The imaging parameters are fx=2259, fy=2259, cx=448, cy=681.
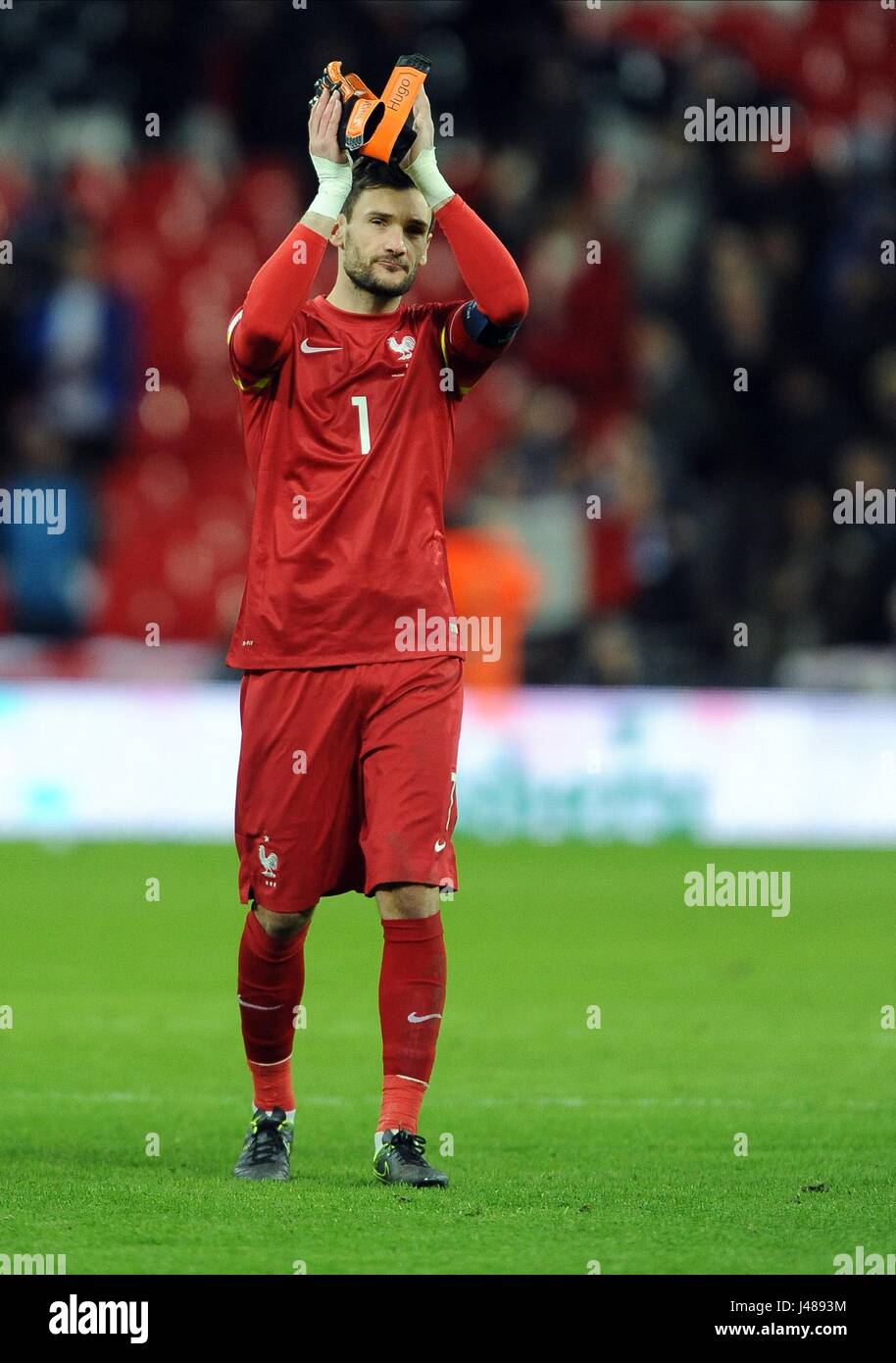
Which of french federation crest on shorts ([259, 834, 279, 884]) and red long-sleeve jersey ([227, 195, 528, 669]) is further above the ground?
red long-sleeve jersey ([227, 195, 528, 669])

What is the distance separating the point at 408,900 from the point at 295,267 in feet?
4.66

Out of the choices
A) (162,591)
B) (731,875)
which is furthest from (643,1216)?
(162,591)

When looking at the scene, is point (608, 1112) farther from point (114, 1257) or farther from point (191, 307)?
point (191, 307)

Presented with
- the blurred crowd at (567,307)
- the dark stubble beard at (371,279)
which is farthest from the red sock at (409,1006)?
the blurred crowd at (567,307)

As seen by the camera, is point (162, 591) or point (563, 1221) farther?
point (162, 591)

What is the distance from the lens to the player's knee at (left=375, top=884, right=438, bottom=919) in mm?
4961

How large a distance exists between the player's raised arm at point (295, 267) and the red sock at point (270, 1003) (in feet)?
4.21

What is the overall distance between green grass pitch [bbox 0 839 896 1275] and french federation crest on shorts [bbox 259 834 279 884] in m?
0.67

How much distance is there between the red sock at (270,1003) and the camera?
202 inches

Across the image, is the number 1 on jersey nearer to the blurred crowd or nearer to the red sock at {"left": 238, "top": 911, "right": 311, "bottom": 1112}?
the red sock at {"left": 238, "top": 911, "right": 311, "bottom": 1112}

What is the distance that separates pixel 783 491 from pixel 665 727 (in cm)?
256

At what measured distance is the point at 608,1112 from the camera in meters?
5.99
